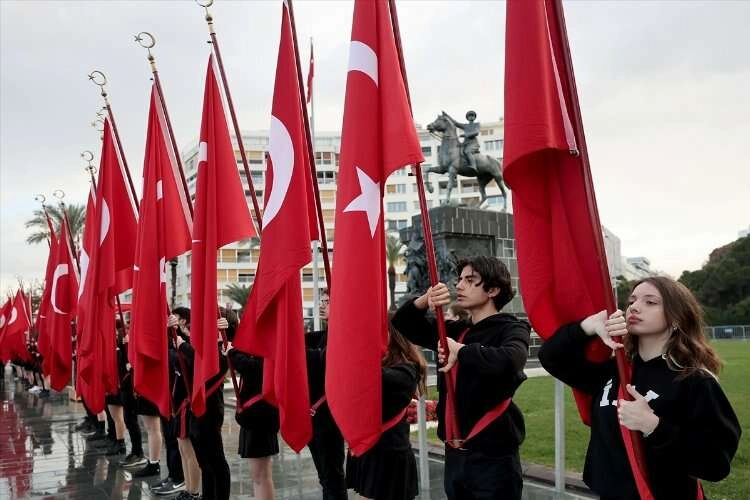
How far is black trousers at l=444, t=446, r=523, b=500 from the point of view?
3434 millimetres

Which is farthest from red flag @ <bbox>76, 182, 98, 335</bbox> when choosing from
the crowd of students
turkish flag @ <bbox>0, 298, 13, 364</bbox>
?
turkish flag @ <bbox>0, 298, 13, 364</bbox>

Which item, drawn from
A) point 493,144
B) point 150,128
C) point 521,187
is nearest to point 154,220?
point 150,128

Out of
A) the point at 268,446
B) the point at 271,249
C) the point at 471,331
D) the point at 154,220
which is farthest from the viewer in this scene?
the point at 154,220

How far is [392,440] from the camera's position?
14.5ft

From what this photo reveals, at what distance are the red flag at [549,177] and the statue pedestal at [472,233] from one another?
535 inches

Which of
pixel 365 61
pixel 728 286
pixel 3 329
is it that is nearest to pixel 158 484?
pixel 365 61

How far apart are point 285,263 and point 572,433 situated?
5743 millimetres

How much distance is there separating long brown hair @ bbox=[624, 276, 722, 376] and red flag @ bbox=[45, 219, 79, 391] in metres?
10.7

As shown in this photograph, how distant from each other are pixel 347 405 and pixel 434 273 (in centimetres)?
88

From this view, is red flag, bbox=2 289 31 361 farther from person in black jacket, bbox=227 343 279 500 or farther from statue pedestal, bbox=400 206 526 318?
person in black jacket, bbox=227 343 279 500

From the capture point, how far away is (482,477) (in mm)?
3467

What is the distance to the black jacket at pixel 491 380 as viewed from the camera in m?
3.38

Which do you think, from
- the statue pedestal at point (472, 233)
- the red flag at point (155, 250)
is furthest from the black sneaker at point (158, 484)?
the statue pedestal at point (472, 233)

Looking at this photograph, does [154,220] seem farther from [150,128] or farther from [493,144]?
[493,144]
